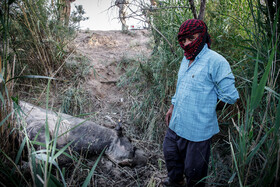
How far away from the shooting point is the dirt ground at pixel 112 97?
70.4 inches

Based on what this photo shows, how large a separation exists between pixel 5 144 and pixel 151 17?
265 cm

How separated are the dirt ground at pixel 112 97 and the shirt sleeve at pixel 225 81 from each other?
0.96 meters

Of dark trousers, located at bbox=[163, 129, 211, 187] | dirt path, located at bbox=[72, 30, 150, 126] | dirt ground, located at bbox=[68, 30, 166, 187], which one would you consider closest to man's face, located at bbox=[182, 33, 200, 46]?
dark trousers, located at bbox=[163, 129, 211, 187]

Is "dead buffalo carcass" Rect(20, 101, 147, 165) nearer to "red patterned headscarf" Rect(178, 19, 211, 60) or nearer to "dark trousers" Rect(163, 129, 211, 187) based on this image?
"dark trousers" Rect(163, 129, 211, 187)

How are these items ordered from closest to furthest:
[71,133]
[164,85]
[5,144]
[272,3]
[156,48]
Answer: [5,144]
[272,3]
[71,133]
[164,85]
[156,48]

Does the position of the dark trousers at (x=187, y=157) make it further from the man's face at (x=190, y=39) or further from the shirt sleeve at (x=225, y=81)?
the man's face at (x=190, y=39)

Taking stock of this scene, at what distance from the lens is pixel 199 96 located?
1405 mm

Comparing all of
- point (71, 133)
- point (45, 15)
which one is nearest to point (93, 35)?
point (45, 15)

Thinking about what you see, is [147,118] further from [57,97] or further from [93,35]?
[93,35]

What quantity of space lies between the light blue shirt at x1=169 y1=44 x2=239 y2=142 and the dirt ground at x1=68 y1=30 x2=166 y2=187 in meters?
0.60

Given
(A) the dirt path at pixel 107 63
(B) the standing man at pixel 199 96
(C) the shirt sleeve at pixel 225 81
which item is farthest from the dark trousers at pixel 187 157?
(A) the dirt path at pixel 107 63

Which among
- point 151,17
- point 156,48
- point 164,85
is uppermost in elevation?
point 151,17

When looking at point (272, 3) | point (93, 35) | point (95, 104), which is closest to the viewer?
point (272, 3)

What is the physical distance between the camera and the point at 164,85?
259cm
